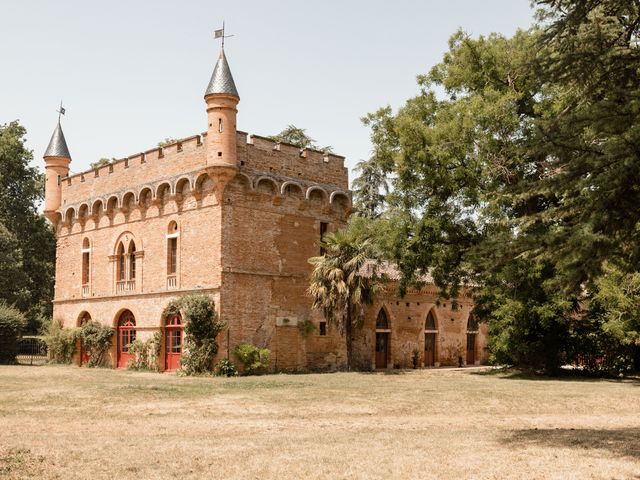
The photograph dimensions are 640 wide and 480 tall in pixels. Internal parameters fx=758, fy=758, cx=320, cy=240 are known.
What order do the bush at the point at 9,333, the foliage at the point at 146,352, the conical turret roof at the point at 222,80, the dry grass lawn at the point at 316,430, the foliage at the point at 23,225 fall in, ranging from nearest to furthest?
the dry grass lawn at the point at 316,430, the conical turret roof at the point at 222,80, the foliage at the point at 146,352, the bush at the point at 9,333, the foliage at the point at 23,225

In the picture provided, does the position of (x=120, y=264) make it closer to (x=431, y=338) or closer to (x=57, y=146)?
(x=57, y=146)

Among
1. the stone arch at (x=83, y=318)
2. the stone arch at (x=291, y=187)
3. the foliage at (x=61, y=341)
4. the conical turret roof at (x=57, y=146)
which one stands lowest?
the foliage at (x=61, y=341)

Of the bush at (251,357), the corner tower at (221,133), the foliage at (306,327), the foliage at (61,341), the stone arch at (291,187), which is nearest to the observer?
the bush at (251,357)

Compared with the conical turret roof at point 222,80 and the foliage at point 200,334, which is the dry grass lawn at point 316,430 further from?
the conical turret roof at point 222,80

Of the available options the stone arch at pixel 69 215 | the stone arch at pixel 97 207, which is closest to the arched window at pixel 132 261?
the stone arch at pixel 97 207

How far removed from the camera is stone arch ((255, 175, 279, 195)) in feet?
100

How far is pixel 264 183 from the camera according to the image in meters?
31.0

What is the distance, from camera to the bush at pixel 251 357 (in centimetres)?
2908

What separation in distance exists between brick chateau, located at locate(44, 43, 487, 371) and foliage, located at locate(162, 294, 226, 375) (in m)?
0.47

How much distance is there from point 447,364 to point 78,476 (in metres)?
31.4

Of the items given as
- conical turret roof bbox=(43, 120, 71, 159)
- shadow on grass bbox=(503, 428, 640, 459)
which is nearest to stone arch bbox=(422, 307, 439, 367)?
conical turret roof bbox=(43, 120, 71, 159)

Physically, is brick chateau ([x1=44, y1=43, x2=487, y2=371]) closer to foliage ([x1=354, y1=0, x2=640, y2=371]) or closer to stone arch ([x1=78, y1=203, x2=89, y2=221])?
stone arch ([x1=78, y1=203, x2=89, y2=221])

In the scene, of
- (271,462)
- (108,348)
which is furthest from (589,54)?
(108,348)

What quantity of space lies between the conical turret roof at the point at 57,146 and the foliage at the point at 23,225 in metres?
10.3
